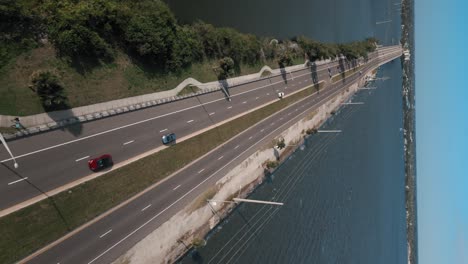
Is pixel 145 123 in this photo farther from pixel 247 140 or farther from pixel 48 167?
pixel 247 140

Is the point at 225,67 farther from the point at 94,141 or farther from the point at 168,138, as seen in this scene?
the point at 94,141

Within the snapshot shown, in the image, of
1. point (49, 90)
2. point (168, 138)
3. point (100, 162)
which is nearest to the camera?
point (49, 90)

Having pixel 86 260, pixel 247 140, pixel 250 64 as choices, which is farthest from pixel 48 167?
pixel 250 64

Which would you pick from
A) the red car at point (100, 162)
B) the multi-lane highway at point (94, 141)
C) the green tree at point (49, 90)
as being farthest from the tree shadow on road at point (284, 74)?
the green tree at point (49, 90)

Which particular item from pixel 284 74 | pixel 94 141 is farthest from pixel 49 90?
pixel 284 74

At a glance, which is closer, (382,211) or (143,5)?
(143,5)

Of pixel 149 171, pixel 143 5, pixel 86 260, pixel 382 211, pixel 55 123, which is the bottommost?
pixel 382 211
